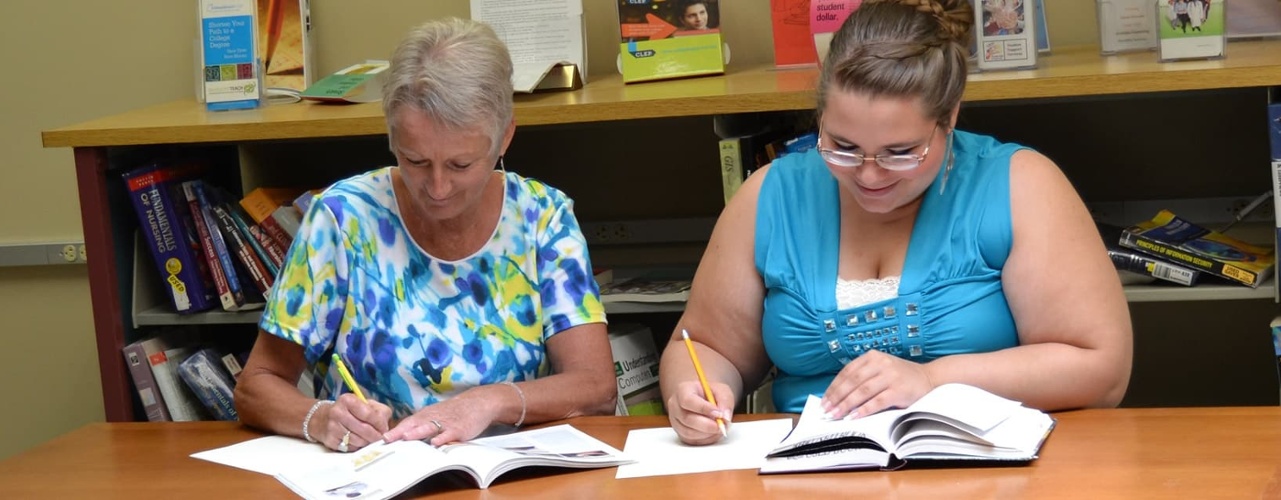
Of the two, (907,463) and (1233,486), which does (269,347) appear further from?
(1233,486)

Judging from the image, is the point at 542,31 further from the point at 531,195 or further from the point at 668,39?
the point at 531,195

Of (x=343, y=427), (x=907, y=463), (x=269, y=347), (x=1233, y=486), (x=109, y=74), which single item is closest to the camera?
(x=1233, y=486)

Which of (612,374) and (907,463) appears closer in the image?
(907,463)

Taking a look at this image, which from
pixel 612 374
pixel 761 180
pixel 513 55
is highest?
pixel 513 55

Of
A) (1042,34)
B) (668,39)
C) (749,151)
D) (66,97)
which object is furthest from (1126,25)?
Result: (66,97)

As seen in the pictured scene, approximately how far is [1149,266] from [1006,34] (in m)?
0.48

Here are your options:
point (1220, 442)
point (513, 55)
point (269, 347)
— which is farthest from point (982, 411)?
point (513, 55)

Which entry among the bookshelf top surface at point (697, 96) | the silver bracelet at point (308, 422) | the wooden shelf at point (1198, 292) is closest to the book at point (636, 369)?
the bookshelf top surface at point (697, 96)

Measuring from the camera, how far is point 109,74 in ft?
10.8

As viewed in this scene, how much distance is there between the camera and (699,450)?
5.56 ft

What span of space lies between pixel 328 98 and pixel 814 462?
1.57 m

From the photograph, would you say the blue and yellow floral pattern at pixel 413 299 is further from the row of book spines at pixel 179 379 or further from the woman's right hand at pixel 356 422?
Result: the row of book spines at pixel 179 379

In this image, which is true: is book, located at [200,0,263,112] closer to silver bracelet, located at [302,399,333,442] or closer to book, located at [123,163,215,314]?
book, located at [123,163,215,314]

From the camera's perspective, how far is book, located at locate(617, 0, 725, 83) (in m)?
2.73
